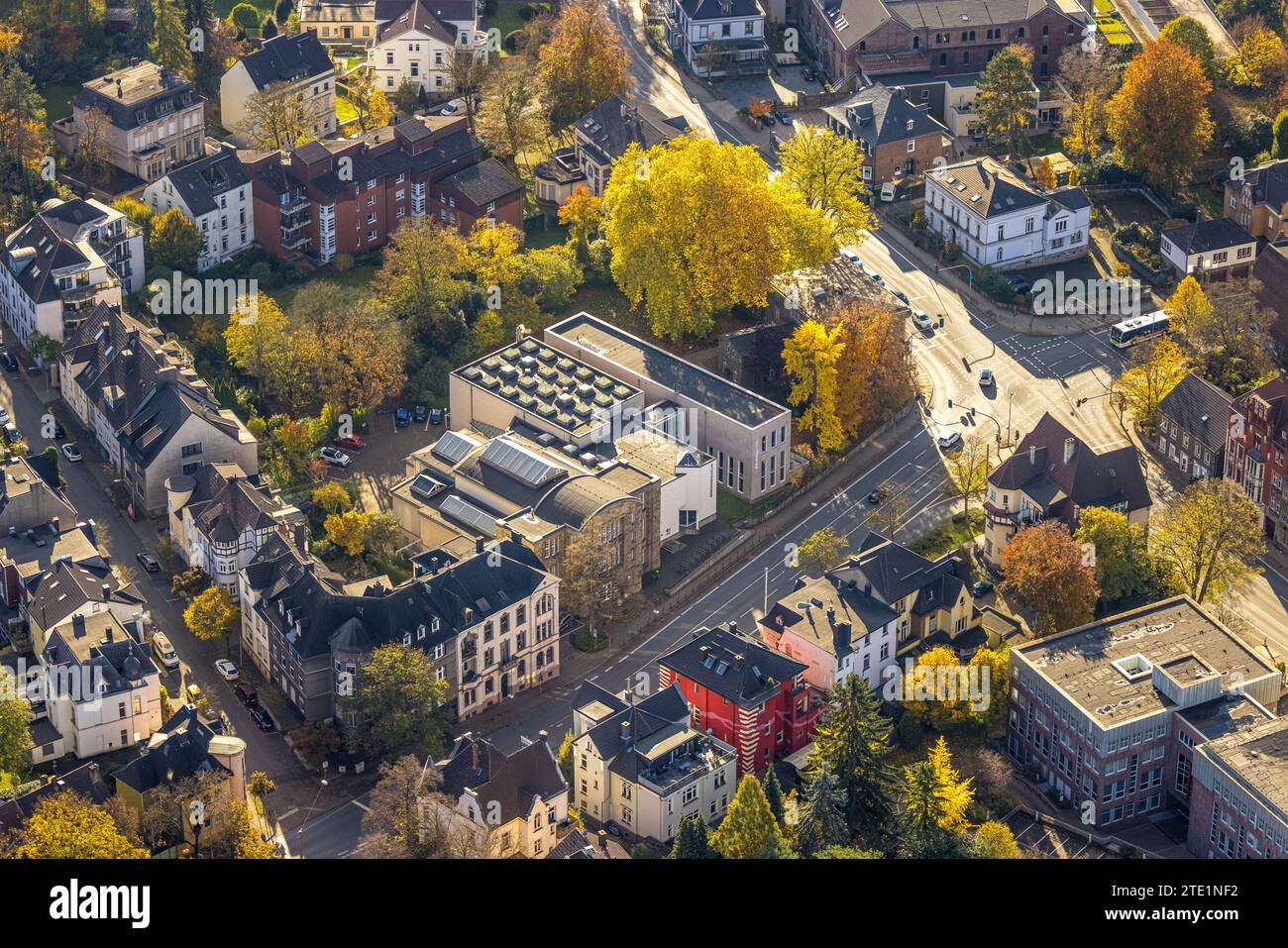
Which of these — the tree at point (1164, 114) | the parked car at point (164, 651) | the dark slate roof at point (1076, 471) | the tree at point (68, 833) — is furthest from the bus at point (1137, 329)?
the tree at point (68, 833)

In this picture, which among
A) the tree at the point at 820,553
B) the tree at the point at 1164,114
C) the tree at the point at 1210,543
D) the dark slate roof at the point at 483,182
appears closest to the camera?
the tree at the point at 1210,543

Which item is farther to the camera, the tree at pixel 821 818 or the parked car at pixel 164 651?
the parked car at pixel 164 651

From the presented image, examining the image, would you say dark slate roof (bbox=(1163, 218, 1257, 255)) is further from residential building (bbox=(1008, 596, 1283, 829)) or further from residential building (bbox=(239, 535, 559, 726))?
residential building (bbox=(239, 535, 559, 726))

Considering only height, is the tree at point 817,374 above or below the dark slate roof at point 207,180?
below

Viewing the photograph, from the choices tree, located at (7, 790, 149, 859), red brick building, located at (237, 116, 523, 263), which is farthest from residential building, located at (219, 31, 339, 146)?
tree, located at (7, 790, 149, 859)

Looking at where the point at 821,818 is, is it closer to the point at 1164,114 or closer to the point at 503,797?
the point at 503,797

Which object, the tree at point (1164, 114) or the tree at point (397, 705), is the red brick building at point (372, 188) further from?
the tree at point (397, 705)
